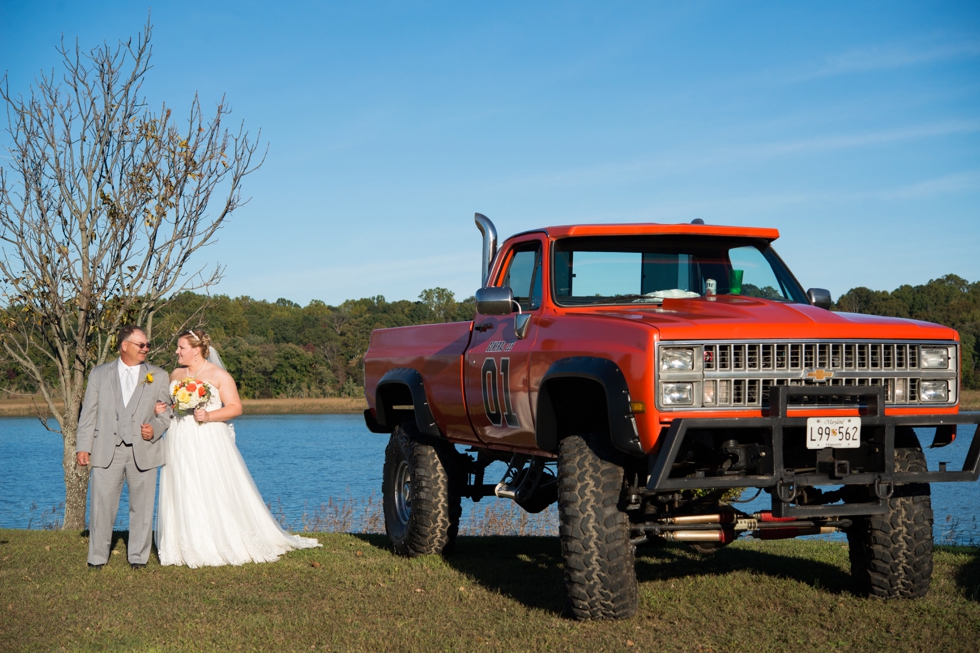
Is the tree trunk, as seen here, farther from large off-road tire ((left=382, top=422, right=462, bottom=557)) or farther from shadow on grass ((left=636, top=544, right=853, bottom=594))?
shadow on grass ((left=636, top=544, right=853, bottom=594))

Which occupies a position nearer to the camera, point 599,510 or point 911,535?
point 599,510

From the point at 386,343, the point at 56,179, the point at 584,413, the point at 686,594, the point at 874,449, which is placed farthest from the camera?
the point at 56,179

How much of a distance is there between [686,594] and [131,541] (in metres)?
4.51

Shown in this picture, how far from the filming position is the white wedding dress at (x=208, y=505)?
27.9ft

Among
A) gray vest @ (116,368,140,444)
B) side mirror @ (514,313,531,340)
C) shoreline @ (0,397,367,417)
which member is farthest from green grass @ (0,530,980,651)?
shoreline @ (0,397,367,417)

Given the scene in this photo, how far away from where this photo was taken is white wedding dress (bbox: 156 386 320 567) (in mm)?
8500

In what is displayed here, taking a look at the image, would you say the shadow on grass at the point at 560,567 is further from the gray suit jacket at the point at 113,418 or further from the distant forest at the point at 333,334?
the distant forest at the point at 333,334

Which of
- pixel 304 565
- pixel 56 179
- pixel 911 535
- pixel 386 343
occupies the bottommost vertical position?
pixel 304 565

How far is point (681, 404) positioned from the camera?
5547 mm

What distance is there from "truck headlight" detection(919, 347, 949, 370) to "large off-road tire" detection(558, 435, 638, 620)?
1.96 meters

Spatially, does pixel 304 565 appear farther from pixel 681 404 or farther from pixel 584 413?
pixel 681 404

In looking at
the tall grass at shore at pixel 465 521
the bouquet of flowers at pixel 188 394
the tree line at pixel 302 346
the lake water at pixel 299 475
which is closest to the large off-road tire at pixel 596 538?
the bouquet of flowers at pixel 188 394

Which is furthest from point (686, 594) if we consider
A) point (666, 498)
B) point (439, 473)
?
point (439, 473)

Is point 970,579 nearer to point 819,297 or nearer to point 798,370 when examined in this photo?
point 819,297
